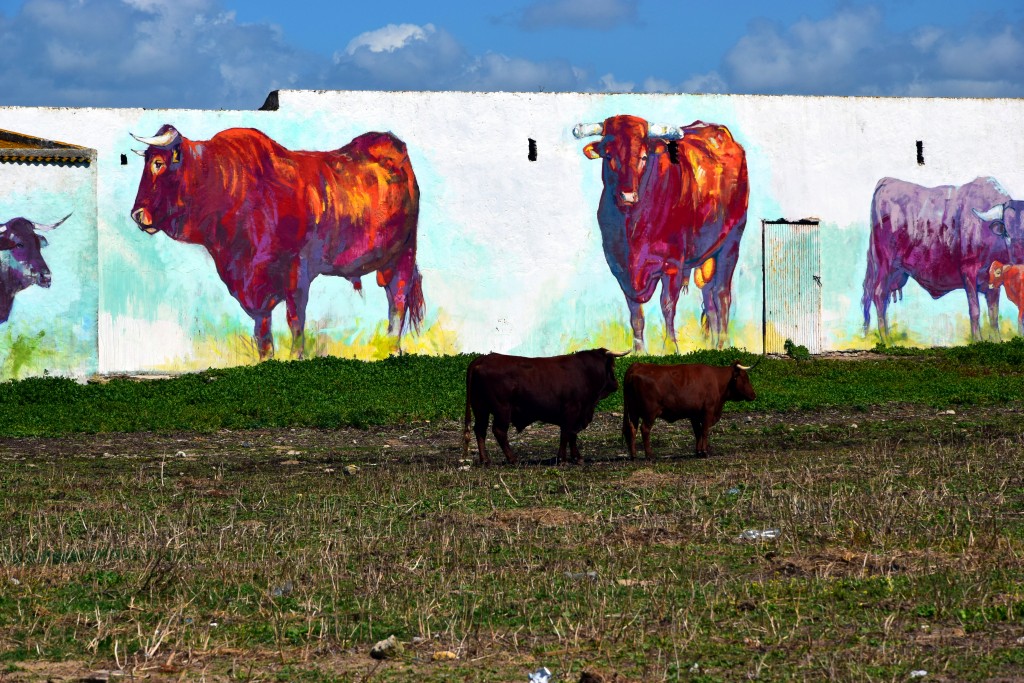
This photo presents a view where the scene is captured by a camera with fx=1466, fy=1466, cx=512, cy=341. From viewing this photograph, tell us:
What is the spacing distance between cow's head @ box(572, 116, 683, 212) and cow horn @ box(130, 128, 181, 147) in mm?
6779

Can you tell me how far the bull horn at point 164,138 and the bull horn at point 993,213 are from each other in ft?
49.0

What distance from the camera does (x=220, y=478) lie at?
1349 cm

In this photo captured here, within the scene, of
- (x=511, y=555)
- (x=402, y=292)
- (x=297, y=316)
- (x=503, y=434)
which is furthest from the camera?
(x=402, y=292)

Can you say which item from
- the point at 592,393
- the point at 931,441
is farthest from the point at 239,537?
the point at 931,441

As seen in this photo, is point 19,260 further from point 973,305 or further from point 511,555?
point 973,305

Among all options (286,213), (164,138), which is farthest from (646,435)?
(164,138)

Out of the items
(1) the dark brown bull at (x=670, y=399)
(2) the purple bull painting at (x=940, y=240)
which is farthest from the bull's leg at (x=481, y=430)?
(2) the purple bull painting at (x=940, y=240)

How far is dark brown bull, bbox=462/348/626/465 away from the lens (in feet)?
48.0

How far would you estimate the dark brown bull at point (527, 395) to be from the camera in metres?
14.6

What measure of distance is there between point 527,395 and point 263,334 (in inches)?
375

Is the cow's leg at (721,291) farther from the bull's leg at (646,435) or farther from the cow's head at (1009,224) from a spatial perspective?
the bull's leg at (646,435)

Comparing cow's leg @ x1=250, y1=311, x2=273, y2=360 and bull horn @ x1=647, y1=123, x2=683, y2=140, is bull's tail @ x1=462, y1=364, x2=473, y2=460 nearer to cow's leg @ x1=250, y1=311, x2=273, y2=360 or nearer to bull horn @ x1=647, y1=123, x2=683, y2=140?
cow's leg @ x1=250, y1=311, x2=273, y2=360

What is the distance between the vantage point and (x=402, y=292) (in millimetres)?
24141

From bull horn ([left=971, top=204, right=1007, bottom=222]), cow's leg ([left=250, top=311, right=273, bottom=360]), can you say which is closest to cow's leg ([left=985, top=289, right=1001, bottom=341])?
bull horn ([left=971, top=204, right=1007, bottom=222])
